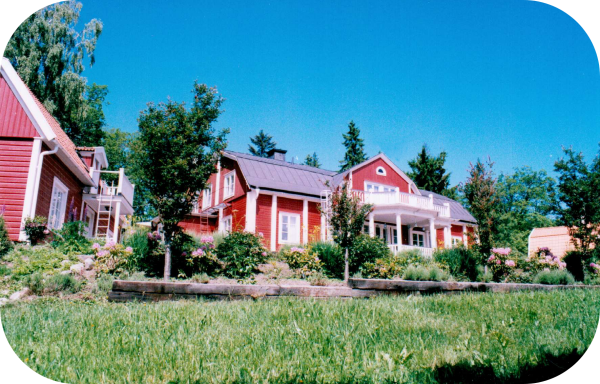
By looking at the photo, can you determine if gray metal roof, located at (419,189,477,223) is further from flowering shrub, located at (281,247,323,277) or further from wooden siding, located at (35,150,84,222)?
wooden siding, located at (35,150,84,222)

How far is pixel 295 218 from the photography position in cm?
2042

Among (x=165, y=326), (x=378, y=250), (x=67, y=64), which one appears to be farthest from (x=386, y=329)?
(x=67, y=64)

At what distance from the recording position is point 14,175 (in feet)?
37.7

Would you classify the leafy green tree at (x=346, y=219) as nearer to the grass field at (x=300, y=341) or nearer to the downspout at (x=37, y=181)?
the grass field at (x=300, y=341)

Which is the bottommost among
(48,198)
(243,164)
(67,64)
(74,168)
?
(48,198)

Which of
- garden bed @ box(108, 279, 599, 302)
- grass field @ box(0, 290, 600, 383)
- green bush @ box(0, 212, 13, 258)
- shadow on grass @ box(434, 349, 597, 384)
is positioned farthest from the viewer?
green bush @ box(0, 212, 13, 258)

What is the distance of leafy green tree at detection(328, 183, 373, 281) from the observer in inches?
437

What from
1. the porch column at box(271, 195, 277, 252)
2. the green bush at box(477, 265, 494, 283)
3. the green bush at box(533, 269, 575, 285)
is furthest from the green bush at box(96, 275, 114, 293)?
the porch column at box(271, 195, 277, 252)

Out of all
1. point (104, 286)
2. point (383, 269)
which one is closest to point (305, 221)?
point (383, 269)

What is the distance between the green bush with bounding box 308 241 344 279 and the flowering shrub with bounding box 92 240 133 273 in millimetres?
5182

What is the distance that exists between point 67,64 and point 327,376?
2334 centimetres

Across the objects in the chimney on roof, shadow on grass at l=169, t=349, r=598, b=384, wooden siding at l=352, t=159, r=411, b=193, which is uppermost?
the chimney on roof

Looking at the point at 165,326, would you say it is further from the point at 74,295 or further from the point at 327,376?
the point at 74,295

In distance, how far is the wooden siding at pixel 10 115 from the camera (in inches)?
457
